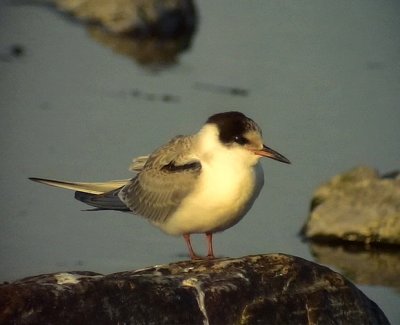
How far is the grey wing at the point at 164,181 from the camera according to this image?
7.66 meters

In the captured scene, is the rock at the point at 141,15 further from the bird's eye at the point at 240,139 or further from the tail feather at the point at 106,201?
the bird's eye at the point at 240,139

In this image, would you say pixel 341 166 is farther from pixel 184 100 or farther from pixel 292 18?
pixel 292 18

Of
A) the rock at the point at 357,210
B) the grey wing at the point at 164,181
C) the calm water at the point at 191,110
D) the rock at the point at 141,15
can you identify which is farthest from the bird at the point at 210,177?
the rock at the point at 141,15

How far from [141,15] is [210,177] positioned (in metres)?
7.57

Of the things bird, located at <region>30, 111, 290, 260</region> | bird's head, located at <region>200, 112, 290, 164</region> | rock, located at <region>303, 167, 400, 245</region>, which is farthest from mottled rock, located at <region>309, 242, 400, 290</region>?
bird's head, located at <region>200, 112, 290, 164</region>

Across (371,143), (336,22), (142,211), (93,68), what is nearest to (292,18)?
(336,22)

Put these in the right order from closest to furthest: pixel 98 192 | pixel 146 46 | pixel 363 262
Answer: pixel 98 192, pixel 363 262, pixel 146 46

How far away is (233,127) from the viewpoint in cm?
758

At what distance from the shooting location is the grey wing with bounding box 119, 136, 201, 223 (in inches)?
302

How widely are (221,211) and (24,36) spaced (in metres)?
7.83

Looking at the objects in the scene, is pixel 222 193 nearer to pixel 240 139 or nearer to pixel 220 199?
pixel 220 199

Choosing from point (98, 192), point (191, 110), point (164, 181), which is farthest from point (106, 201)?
point (191, 110)

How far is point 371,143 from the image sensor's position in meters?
11.9

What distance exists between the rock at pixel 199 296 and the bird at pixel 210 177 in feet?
1.39
